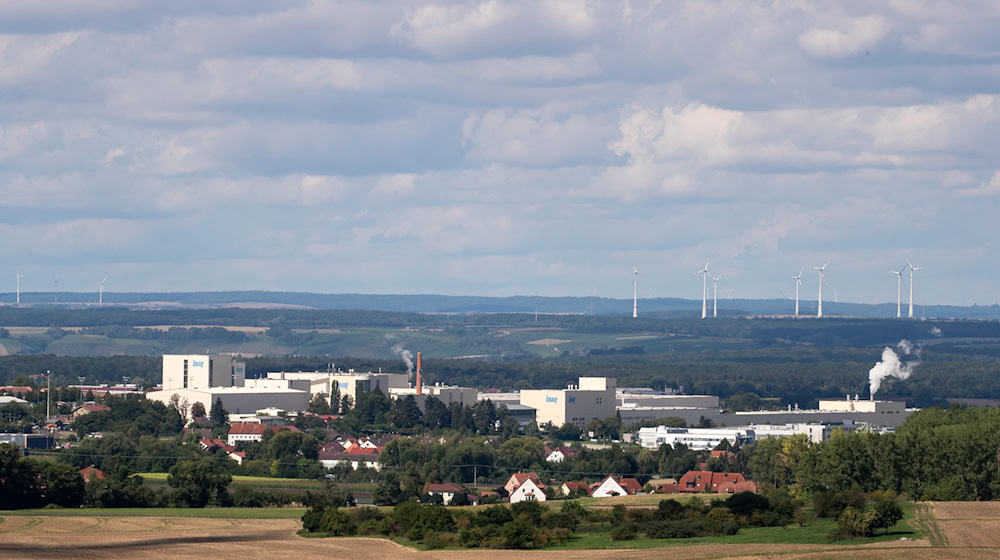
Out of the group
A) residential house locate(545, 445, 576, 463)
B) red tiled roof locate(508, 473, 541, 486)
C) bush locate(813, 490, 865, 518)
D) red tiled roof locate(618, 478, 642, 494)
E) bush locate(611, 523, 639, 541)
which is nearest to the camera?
bush locate(611, 523, 639, 541)

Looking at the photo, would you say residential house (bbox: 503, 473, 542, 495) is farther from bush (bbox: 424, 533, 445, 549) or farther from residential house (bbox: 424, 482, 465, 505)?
bush (bbox: 424, 533, 445, 549)

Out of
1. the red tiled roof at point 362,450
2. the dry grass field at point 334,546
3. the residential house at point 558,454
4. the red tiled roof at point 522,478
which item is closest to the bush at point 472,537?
the dry grass field at point 334,546

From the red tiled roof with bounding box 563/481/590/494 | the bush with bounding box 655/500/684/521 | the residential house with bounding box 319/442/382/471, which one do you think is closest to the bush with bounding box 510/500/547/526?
the bush with bounding box 655/500/684/521

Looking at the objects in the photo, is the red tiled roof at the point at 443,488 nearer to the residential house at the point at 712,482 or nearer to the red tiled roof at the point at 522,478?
the red tiled roof at the point at 522,478

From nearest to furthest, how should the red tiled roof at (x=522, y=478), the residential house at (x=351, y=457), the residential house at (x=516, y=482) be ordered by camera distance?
the residential house at (x=516, y=482) < the red tiled roof at (x=522, y=478) < the residential house at (x=351, y=457)

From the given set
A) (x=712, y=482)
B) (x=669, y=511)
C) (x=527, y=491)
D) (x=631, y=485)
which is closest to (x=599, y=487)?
(x=631, y=485)
